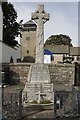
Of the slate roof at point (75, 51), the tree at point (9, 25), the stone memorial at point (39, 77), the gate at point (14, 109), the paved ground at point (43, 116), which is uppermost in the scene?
the tree at point (9, 25)

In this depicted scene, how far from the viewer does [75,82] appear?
2327 cm

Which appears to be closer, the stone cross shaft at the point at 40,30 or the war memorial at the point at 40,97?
the war memorial at the point at 40,97

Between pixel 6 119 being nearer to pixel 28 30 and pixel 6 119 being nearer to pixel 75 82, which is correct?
pixel 75 82

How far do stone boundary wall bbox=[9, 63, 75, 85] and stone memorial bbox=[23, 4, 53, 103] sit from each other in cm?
1049

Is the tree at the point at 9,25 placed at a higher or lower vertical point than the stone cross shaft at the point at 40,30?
higher

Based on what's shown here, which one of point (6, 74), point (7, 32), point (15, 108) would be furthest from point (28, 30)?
point (15, 108)

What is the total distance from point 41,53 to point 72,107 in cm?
387

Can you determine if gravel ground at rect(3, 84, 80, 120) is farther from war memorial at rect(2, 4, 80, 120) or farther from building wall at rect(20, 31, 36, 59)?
building wall at rect(20, 31, 36, 59)

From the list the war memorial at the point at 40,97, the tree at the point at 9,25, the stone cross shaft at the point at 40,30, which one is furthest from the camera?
the tree at the point at 9,25

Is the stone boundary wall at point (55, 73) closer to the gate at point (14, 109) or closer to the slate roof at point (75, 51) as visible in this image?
the gate at point (14, 109)

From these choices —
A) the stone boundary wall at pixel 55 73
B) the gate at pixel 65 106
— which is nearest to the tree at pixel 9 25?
the stone boundary wall at pixel 55 73

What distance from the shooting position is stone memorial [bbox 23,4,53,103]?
1252 centimetres

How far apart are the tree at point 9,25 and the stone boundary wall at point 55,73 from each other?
13401 mm

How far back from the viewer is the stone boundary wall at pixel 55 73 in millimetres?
23875
